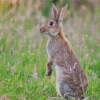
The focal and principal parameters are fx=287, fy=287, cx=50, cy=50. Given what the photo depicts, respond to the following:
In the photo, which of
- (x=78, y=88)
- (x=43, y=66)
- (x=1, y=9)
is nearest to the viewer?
(x=78, y=88)

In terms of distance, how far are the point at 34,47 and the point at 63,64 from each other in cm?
198

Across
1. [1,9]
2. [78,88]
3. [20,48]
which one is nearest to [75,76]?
[78,88]

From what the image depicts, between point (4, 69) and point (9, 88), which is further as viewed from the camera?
point (4, 69)

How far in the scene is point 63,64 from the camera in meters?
5.24

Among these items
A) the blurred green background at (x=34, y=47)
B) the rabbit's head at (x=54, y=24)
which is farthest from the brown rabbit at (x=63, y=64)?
the blurred green background at (x=34, y=47)

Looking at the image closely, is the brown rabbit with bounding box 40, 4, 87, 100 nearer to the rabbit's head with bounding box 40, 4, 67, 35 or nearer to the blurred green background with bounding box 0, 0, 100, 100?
the rabbit's head with bounding box 40, 4, 67, 35

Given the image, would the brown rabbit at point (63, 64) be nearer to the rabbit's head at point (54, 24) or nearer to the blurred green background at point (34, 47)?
the rabbit's head at point (54, 24)

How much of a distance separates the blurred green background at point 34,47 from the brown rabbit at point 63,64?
252 millimetres

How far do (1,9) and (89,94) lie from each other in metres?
3.65

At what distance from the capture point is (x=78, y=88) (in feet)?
16.4

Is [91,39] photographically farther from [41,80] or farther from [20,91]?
[20,91]

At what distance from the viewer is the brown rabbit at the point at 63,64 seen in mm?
5020

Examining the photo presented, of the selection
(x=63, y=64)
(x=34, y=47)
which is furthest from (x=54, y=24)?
(x=34, y=47)

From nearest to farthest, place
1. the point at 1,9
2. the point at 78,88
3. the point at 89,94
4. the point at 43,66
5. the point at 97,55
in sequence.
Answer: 1. the point at 78,88
2. the point at 89,94
3. the point at 43,66
4. the point at 97,55
5. the point at 1,9
